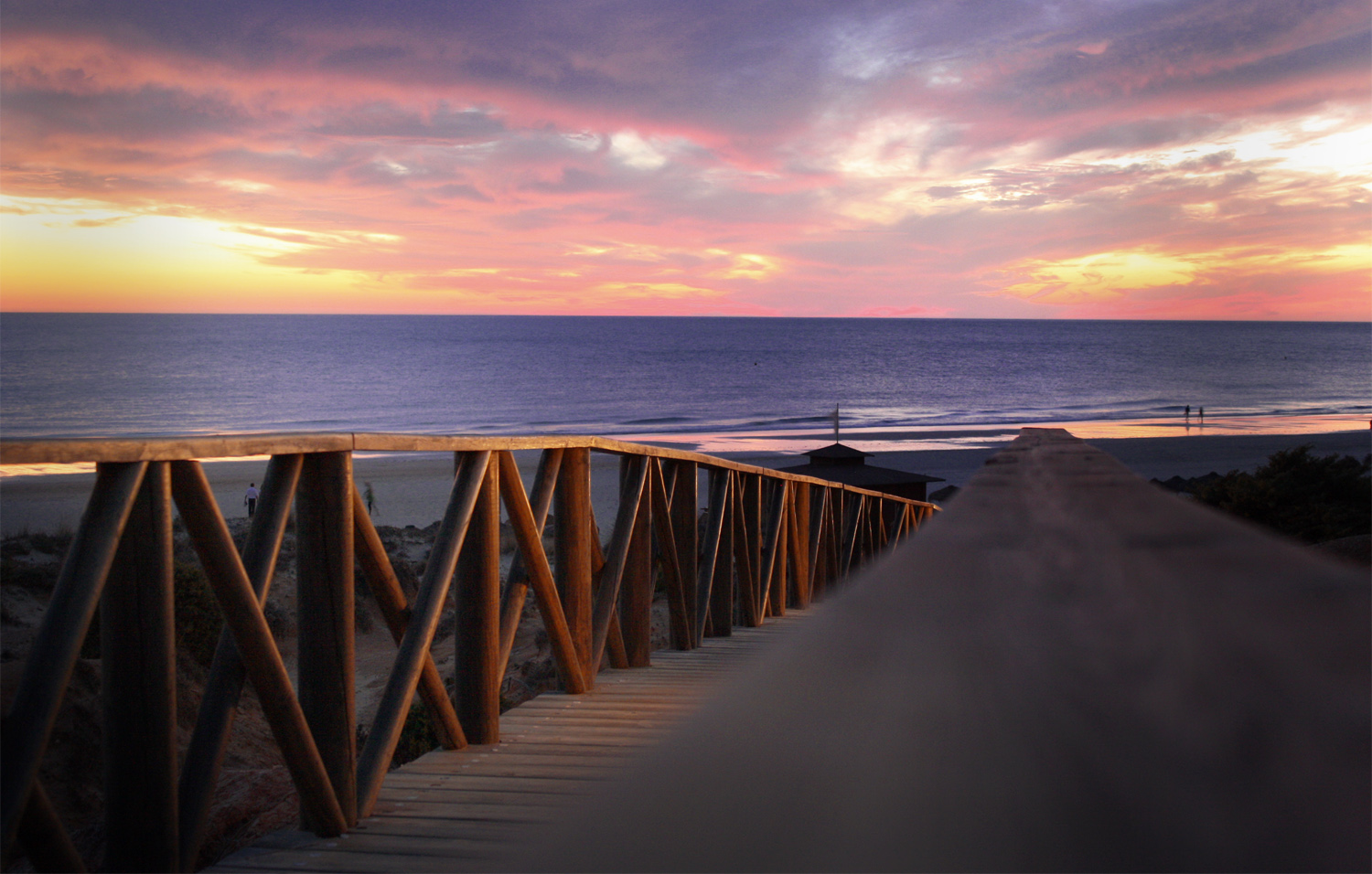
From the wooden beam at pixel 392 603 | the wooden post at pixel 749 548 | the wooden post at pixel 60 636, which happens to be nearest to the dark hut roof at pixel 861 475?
the wooden post at pixel 749 548

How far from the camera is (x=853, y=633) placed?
1.82 feet

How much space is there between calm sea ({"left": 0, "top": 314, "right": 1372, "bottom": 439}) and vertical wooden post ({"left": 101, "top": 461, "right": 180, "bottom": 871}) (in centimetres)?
3130

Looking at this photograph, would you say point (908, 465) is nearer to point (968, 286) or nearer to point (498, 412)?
point (498, 412)

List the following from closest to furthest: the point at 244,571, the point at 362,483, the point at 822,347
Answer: the point at 244,571, the point at 362,483, the point at 822,347

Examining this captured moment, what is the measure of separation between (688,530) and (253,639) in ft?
12.1

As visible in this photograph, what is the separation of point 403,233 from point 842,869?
→ 9980cm

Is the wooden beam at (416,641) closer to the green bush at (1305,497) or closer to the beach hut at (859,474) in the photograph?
the green bush at (1305,497)

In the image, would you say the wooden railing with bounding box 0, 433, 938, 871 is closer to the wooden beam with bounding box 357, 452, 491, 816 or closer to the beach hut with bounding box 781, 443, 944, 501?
the wooden beam with bounding box 357, 452, 491, 816

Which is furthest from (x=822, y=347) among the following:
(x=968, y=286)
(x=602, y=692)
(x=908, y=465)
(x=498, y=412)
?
(x=602, y=692)

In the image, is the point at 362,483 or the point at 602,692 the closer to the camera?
the point at 602,692

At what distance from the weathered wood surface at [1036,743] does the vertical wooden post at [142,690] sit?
6.38 ft

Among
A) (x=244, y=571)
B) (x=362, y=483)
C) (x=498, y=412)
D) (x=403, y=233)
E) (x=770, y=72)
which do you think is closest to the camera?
(x=244, y=571)

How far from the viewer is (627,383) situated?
215 ft

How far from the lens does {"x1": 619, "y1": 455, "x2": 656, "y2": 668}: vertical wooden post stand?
15.8 ft
